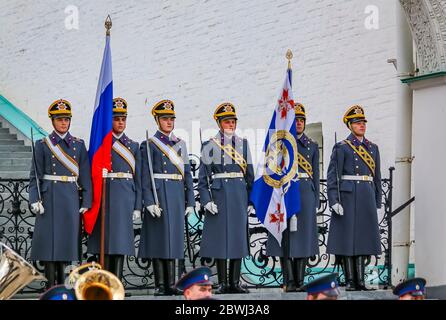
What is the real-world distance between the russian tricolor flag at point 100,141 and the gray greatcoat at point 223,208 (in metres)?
0.94

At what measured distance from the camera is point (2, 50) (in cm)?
1886

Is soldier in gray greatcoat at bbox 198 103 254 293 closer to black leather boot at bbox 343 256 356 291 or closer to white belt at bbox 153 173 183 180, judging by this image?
white belt at bbox 153 173 183 180

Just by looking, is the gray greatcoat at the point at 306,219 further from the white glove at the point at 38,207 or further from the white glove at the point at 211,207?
the white glove at the point at 38,207

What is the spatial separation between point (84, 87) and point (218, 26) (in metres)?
2.37

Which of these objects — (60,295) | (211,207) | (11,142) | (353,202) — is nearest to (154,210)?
(211,207)

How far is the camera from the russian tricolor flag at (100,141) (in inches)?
423

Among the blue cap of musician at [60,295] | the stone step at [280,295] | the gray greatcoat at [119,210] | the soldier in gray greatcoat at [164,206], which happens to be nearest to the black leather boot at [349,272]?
the stone step at [280,295]

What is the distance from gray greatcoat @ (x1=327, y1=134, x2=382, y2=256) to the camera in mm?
11711

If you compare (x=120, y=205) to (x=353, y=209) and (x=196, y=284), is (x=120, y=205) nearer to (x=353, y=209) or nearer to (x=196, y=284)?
(x=353, y=209)

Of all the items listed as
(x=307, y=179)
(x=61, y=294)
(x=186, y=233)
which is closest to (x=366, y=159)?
(x=307, y=179)

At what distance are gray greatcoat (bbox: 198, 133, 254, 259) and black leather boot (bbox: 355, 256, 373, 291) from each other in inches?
42.9

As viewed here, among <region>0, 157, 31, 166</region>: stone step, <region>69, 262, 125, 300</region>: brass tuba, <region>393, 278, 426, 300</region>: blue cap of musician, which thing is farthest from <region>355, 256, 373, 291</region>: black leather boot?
<region>0, 157, 31, 166</region>: stone step

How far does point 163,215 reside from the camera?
36.4 feet

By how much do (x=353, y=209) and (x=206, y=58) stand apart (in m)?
5.87
